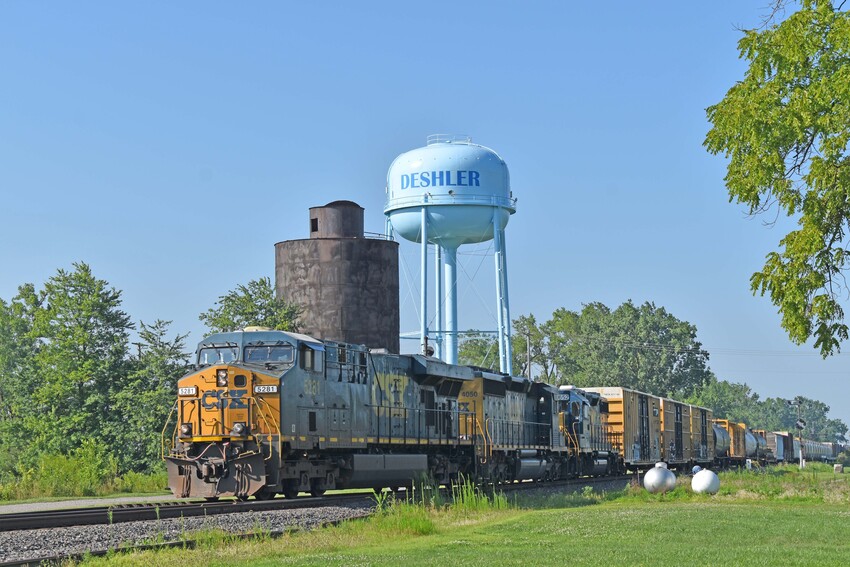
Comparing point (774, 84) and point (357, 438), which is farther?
point (357, 438)

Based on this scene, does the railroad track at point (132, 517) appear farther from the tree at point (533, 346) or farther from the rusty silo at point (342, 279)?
the tree at point (533, 346)

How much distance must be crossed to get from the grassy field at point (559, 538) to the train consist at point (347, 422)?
3.51m

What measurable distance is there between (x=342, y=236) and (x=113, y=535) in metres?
44.9

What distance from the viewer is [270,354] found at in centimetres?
2622

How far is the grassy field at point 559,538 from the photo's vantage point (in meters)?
15.1

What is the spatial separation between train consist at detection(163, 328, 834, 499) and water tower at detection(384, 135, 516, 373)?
2392cm

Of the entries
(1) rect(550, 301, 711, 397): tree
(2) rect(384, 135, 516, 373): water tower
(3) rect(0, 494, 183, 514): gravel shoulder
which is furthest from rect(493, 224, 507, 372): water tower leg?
(1) rect(550, 301, 711, 397): tree

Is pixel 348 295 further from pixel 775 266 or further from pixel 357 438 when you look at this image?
pixel 775 266

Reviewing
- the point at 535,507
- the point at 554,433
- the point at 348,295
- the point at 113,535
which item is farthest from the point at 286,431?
the point at 348,295

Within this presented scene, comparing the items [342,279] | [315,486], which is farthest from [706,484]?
[342,279]

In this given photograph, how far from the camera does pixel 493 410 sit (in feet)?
122

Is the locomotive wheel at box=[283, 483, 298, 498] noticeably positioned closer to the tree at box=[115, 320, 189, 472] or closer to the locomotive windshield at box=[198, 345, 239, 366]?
the locomotive windshield at box=[198, 345, 239, 366]

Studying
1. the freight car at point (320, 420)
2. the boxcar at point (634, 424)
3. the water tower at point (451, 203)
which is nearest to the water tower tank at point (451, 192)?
the water tower at point (451, 203)

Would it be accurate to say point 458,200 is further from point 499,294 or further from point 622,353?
point 622,353
